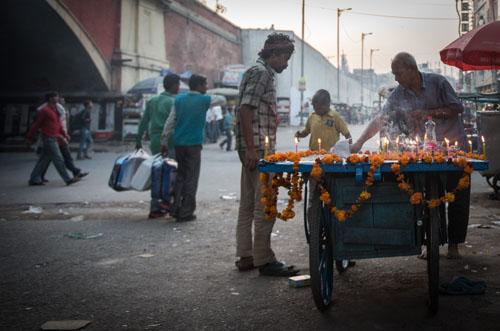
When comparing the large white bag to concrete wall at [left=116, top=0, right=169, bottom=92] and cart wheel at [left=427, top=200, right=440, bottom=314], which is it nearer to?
cart wheel at [left=427, top=200, right=440, bottom=314]

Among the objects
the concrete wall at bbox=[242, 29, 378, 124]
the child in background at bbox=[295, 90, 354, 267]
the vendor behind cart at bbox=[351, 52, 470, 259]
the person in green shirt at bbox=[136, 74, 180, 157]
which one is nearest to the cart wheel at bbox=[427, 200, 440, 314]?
the vendor behind cart at bbox=[351, 52, 470, 259]

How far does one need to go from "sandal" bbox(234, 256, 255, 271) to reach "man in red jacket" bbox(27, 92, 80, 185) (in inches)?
278

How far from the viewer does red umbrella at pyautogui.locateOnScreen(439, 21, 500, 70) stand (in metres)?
6.52

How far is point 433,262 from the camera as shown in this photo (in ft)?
11.0

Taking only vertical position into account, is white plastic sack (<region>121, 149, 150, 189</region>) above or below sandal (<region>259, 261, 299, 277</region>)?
above

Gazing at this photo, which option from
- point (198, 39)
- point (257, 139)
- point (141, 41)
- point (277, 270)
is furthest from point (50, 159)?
point (198, 39)

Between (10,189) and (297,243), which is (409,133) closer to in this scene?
(297,243)

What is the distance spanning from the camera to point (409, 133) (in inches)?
191

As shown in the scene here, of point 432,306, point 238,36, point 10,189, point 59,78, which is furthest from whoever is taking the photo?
point 238,36

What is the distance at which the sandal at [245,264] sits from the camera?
183 inches

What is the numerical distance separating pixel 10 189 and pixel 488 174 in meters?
8.80

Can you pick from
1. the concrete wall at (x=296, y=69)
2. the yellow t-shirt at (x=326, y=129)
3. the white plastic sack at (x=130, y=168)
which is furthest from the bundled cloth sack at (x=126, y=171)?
the concrete wall at (x=296, y=69)

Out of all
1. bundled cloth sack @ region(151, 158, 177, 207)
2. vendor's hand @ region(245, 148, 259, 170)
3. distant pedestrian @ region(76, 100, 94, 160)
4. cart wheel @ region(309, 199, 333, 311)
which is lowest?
cart wheel @ region(309, 199, 333, 311)

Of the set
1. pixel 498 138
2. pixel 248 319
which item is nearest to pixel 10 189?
pixel 248 319
